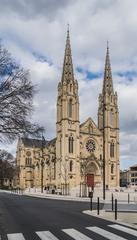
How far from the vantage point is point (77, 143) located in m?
110

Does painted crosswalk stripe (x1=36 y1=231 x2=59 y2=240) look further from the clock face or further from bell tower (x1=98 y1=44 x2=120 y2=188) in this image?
the clock face

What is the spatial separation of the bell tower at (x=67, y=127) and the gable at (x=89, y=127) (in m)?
5.02

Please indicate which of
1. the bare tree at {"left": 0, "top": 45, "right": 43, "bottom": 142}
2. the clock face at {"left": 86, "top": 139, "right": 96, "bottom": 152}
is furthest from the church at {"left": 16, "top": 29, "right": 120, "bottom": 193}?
the bare tree at {"left": 0, "top": 45, "right": 43, "bottom": 142}

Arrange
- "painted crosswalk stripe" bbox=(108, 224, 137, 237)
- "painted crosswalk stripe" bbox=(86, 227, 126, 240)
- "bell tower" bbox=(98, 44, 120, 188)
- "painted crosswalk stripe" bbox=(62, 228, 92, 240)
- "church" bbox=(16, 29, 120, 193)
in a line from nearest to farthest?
"painted crosswalk stripe" bbox=(62, 228, 92, 240) < "painted crosswalk stripe" bbox=(86, 227, 126, 240) < "painted crosswalk stripe" bbox=(108, 224, 137, 237) < "church" bbox=(16, 29, 120, 193) < "bell tower" bbox=(98, 44, 120, 188)

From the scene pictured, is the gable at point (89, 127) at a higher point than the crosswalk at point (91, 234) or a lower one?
higher

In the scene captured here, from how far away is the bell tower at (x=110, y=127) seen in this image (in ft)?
377

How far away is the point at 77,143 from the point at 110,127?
13.8 metres

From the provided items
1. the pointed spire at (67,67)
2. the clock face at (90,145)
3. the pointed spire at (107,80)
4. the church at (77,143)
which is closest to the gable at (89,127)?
the church at (77,143)

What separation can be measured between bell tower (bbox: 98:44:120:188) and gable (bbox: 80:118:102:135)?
2.98 meters

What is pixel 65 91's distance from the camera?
4385 inches

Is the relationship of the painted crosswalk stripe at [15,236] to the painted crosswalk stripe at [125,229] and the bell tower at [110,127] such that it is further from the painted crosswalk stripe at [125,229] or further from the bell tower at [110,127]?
the bell tower at [110,127]

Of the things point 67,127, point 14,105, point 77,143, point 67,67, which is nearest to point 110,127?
point 77,143

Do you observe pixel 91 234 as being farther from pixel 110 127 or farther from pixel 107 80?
pixel 107 80

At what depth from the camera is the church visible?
4218 inches
